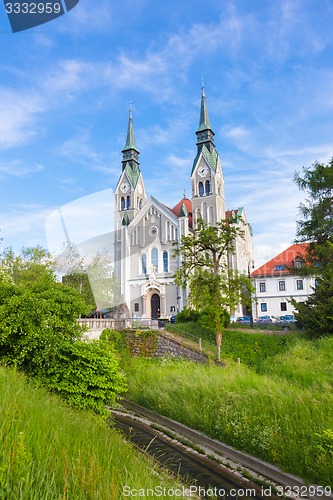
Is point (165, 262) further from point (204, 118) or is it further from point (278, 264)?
point (204, 118)

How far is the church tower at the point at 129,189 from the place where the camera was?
5516 cm

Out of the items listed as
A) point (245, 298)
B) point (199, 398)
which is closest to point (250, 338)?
point (245, 298)

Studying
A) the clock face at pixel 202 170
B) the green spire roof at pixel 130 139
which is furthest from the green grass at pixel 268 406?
the green spire roof at pixel 130 139

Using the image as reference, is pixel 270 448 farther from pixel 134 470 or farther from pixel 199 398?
pixel 134 470

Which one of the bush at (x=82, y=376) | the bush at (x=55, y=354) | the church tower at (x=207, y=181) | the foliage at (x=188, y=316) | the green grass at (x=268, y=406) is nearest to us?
the green grass at (x=268, y=406)

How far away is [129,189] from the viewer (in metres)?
56.6

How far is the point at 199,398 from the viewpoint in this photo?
1365cm

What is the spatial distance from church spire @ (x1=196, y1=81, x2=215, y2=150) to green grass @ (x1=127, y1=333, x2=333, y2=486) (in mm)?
41993

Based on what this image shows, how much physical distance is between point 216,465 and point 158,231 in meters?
40.1

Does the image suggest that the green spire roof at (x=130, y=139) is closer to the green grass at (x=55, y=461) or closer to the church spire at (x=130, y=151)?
the church spire at (x=130, y=151)

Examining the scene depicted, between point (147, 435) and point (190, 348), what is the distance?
12.1m

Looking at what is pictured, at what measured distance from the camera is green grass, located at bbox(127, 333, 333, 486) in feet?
28.9

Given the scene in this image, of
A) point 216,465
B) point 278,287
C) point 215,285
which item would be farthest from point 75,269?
point 216,465

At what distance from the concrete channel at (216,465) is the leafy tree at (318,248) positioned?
37.2ft
